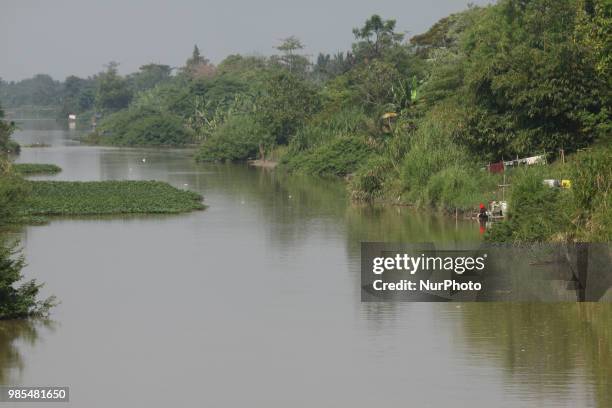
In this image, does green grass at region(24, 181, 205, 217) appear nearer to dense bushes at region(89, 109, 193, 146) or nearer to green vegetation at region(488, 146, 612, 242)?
green vegetation at region(488, 146, 612, 242)

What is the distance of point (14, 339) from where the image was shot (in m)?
22.2

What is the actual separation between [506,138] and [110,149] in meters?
55.1

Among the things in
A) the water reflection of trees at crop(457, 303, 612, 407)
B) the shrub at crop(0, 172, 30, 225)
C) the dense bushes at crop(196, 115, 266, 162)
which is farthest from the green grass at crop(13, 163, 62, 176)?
the water reflection of trees at crop(457, 303, 612, 407)

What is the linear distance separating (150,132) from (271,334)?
242ft

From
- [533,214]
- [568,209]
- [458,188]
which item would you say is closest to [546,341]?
[568,209]

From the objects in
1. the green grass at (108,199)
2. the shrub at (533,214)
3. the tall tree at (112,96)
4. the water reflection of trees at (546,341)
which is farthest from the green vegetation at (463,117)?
the tall tree at (112,96)

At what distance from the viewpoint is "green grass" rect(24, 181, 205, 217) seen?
141 feet

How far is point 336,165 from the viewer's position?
6034cm

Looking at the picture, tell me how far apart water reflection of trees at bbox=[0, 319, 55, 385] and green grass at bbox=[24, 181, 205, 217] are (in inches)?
712

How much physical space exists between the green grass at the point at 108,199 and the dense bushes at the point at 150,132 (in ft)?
141

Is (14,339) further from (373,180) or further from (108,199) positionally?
(373,180)

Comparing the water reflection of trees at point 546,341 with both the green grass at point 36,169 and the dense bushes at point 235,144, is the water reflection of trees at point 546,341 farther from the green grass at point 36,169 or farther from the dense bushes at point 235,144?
the dense bushes at point 235,144

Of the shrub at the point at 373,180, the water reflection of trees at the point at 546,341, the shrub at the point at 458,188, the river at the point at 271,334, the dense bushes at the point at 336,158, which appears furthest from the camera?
the dense bushes at the point at 336,158

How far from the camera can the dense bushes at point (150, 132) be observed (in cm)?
9462
